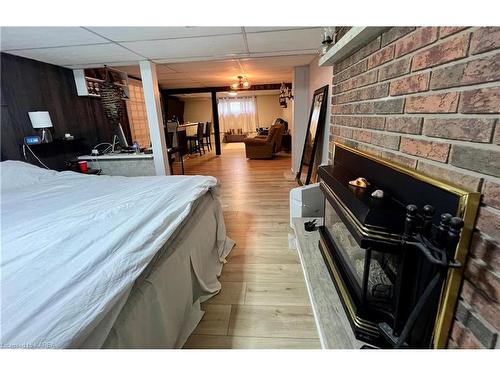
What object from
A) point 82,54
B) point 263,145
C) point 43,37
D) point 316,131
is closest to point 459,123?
point 316,131

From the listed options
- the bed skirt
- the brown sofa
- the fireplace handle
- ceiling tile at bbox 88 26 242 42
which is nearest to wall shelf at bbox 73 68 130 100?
ceiling tile at bbox 88 26 242 42

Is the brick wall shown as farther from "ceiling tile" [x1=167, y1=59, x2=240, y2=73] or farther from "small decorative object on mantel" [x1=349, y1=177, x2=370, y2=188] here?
"ceiling tile" [x1=167, y1=59, x2=240, y2=73]

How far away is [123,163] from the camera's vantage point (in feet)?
11.0

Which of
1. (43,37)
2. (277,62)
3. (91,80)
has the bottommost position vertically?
(91,80)

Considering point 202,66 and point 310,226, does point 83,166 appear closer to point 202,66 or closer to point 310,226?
point 202,66

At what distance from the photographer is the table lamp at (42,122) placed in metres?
2.48

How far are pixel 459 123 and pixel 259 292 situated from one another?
1519 millimetres

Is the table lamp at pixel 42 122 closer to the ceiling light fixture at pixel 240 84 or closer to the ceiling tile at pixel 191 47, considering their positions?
the ceiling tile at pixel 191 47

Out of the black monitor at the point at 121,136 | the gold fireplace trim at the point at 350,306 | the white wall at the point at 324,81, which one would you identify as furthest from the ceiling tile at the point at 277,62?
the gold fireplace trim at the point at 350,306

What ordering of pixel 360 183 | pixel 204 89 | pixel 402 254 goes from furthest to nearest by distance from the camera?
pixel 204 89, pixel 360 183, pixel 402 254

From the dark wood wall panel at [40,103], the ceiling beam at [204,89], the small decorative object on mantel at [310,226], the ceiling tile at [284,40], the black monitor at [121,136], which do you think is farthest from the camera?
the ceiling beam at [204,89]

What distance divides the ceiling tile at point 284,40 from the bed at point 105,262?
1595 millimetres

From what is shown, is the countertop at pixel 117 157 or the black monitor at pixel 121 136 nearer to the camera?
the countertop at pixel 117 157
